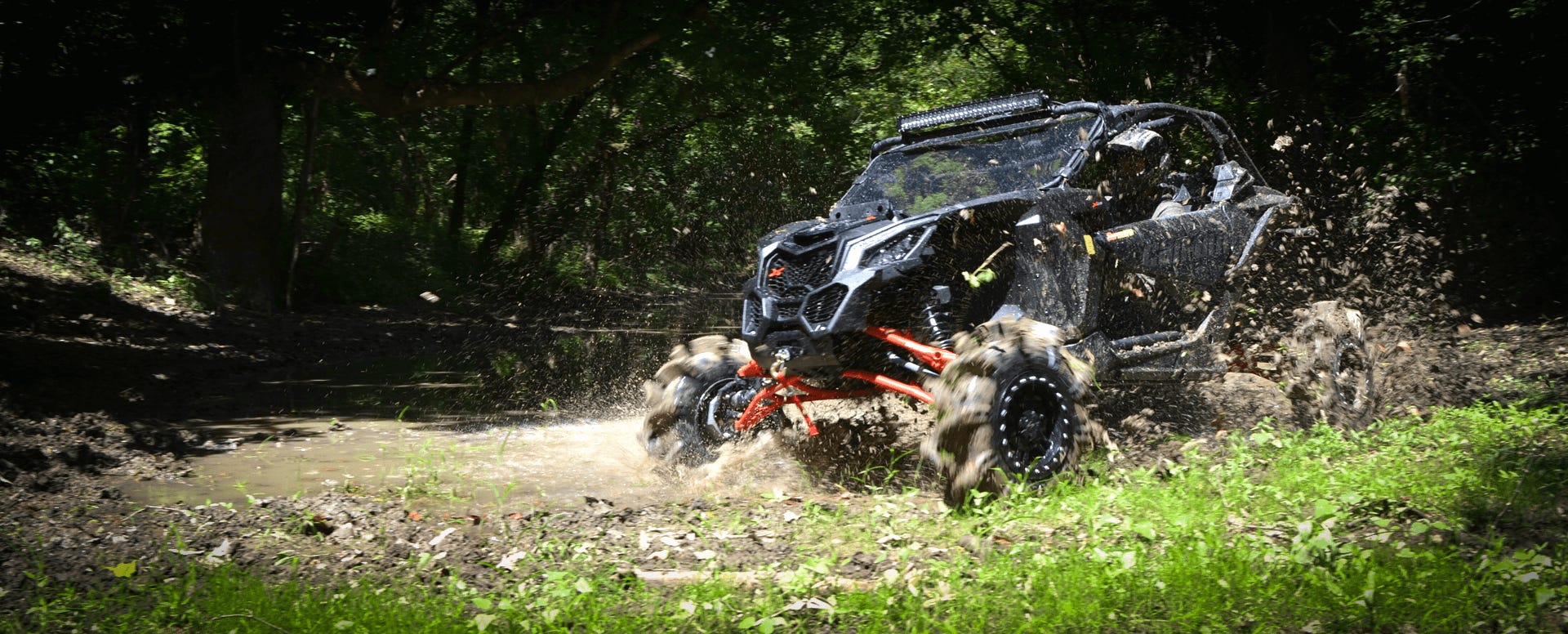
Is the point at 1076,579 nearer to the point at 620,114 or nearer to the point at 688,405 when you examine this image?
the point at 688,405

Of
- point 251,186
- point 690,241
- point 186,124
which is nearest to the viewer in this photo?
point 251,186

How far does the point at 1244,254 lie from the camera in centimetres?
773

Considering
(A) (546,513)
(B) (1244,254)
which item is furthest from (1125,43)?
(A) (546,513)

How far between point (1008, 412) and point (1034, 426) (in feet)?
0.76

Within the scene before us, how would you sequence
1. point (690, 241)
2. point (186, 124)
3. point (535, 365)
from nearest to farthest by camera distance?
point (535, 365) < point (186, 124) < point (690, 241)

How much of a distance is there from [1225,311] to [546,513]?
446cm

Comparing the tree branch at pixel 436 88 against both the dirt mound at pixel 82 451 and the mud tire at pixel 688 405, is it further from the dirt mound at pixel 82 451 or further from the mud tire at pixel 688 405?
the mud tire at pixel 688 405

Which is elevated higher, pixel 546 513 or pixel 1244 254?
pixel 1244 254

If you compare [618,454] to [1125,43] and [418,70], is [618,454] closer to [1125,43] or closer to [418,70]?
[418,70]

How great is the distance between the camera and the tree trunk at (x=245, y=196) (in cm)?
1585

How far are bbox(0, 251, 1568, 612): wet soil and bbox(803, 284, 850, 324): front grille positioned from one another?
2.91 feet

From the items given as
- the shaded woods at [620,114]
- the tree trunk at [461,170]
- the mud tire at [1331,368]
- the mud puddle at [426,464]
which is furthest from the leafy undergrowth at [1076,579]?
the tree trunk at [461,170]

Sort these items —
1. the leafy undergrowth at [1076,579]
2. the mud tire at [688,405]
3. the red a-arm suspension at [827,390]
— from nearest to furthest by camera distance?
1. the leafy undergrowth at [1076,579]
2. the red a-arm suspension at [827,390]
3. the mud tire at [688,405]

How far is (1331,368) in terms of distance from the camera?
794 cm
